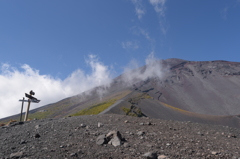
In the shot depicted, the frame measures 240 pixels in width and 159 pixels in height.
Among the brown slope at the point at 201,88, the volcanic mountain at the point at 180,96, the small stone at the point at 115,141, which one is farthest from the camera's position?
the brown slope at the point at 201,88

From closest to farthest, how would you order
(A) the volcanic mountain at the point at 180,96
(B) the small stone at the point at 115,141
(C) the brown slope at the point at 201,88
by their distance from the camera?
(B) the small stone at the point at 115,141, (A) the volcanic mountain at the point at 180,96, (C) the brown slope at the point at 201,88

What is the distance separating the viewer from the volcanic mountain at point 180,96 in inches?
1978

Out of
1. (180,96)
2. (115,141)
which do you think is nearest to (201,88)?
(180,96)

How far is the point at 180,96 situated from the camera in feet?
290

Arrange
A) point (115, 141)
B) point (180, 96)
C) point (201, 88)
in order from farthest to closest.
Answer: point (201, 88) → point (180, 96) → point (115, 141)

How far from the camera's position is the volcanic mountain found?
5025 cm

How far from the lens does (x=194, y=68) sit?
133 m

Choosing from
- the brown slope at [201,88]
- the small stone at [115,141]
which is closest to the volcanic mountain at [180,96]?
the brown slope at [201,88]

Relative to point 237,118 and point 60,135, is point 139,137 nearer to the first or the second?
point 60,135

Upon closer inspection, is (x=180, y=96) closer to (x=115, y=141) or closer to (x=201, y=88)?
(x=201, y=88)

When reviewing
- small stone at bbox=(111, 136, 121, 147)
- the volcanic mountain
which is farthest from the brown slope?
small stone at bbox=(111, 136, 121, 147)

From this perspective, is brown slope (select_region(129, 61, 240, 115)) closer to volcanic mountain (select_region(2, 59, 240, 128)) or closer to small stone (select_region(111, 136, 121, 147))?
volcanic mountain (select_region(2, 59, 240, 128))

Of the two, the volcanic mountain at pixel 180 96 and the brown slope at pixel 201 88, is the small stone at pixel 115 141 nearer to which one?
the volcanic mountain at pixel 180 96

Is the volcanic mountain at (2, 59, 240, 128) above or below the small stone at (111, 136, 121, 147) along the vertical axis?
above
